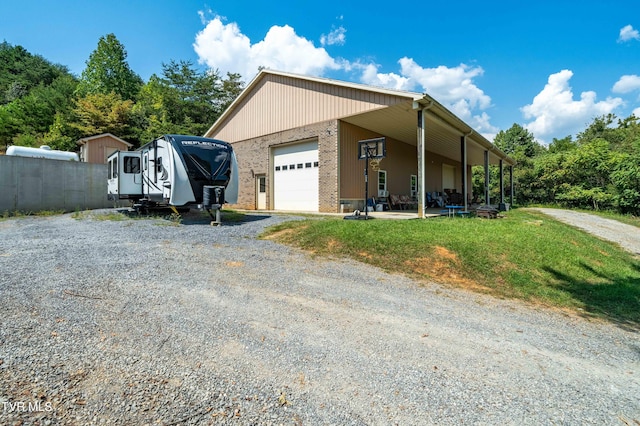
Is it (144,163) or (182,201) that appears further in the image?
(144,163)

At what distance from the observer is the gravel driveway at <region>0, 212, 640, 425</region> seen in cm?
196

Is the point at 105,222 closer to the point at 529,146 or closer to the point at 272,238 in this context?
the point at 272,238

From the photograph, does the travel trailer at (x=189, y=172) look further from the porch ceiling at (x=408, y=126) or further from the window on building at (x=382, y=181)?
the window on building at (x=382, y=181)

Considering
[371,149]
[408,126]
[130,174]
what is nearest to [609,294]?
[371,149]

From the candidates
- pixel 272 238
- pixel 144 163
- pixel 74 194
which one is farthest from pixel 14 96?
pixel 272 238

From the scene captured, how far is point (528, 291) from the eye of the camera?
16.2 feet

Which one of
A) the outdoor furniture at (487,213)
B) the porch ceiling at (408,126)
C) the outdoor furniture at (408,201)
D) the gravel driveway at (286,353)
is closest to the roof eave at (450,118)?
the porch ceiling at (408,126)

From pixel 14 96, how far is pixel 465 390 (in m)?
52.3

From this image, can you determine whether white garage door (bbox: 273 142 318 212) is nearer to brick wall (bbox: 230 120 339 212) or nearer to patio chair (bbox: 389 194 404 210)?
brick wall (bbox: 230 120 339 212)

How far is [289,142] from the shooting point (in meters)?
15.2

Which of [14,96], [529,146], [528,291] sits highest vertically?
[14,96]

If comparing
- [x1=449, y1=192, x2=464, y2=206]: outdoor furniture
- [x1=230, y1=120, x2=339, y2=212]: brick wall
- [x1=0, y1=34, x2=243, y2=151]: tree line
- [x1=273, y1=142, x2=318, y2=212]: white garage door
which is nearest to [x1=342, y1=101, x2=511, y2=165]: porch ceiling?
[x1=230, y1=120, x2=339, y2=212]: brick wall

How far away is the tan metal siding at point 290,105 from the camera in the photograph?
12398 millimetres

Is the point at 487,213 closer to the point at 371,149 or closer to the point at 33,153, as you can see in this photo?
the point at 371,149
